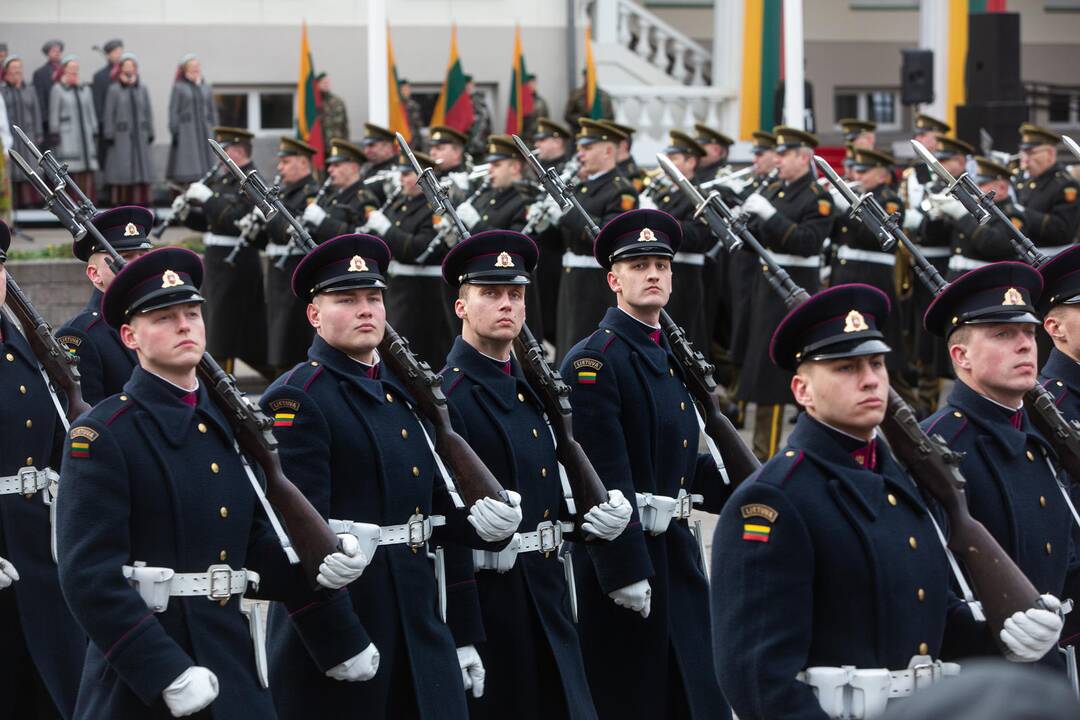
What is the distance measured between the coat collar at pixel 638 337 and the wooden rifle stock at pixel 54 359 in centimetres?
177

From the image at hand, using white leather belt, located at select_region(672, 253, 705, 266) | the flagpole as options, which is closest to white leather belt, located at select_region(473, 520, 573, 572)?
white leather belt, located at select_region(672, 253, 705, 266)

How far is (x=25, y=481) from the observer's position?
19.8ft

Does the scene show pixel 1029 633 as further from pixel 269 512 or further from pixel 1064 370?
pixel 269 512

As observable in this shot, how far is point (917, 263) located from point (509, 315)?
5.06 feet

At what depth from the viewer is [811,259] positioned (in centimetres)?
1175

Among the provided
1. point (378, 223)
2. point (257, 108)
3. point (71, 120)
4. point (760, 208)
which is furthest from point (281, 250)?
point (257, 108)

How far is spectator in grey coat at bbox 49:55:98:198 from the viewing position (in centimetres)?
1817

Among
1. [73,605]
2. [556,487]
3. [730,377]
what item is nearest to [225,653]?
[73,605]

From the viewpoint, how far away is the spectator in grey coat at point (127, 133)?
18625 mm

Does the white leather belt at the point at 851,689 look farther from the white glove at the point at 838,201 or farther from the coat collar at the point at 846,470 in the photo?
the white glove at the point at 838,201

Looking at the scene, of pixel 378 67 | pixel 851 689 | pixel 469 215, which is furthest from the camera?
pixel 378 67

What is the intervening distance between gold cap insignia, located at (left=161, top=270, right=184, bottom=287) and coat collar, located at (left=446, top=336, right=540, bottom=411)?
3.77 ft

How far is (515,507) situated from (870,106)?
23.5 metres

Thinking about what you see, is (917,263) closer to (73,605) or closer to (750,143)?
(73,605)
